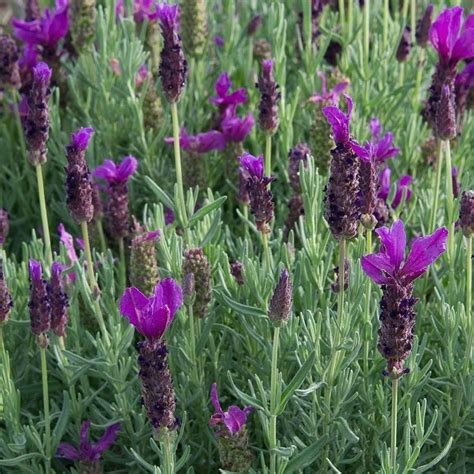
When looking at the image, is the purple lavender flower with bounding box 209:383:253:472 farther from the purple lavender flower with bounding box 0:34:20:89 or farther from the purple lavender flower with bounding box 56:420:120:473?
the purple lavender flower with bounding box 0:34:20:89

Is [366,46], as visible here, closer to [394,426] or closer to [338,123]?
[338,123]

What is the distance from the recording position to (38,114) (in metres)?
2.14

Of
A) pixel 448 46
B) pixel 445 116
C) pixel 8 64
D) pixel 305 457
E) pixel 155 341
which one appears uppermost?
pixel 448 46

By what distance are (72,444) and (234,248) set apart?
673 mm

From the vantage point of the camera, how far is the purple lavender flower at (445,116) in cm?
216

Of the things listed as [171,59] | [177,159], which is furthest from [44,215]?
[171,59]

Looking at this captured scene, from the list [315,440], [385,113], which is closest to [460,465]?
[315,440]

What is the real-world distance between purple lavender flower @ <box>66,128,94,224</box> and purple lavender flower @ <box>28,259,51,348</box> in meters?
0.16

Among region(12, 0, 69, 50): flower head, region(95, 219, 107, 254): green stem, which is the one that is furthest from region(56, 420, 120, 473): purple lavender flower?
region(12, 0, 69, 50): flower head

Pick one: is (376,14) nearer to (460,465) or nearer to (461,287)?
(461,287)

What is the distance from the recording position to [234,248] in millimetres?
2670

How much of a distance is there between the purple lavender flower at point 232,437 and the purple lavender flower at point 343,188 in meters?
0.43

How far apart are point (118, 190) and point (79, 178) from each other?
448 mm

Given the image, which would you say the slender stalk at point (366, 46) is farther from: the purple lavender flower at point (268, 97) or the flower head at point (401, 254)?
the flower head at point (401, 254)
